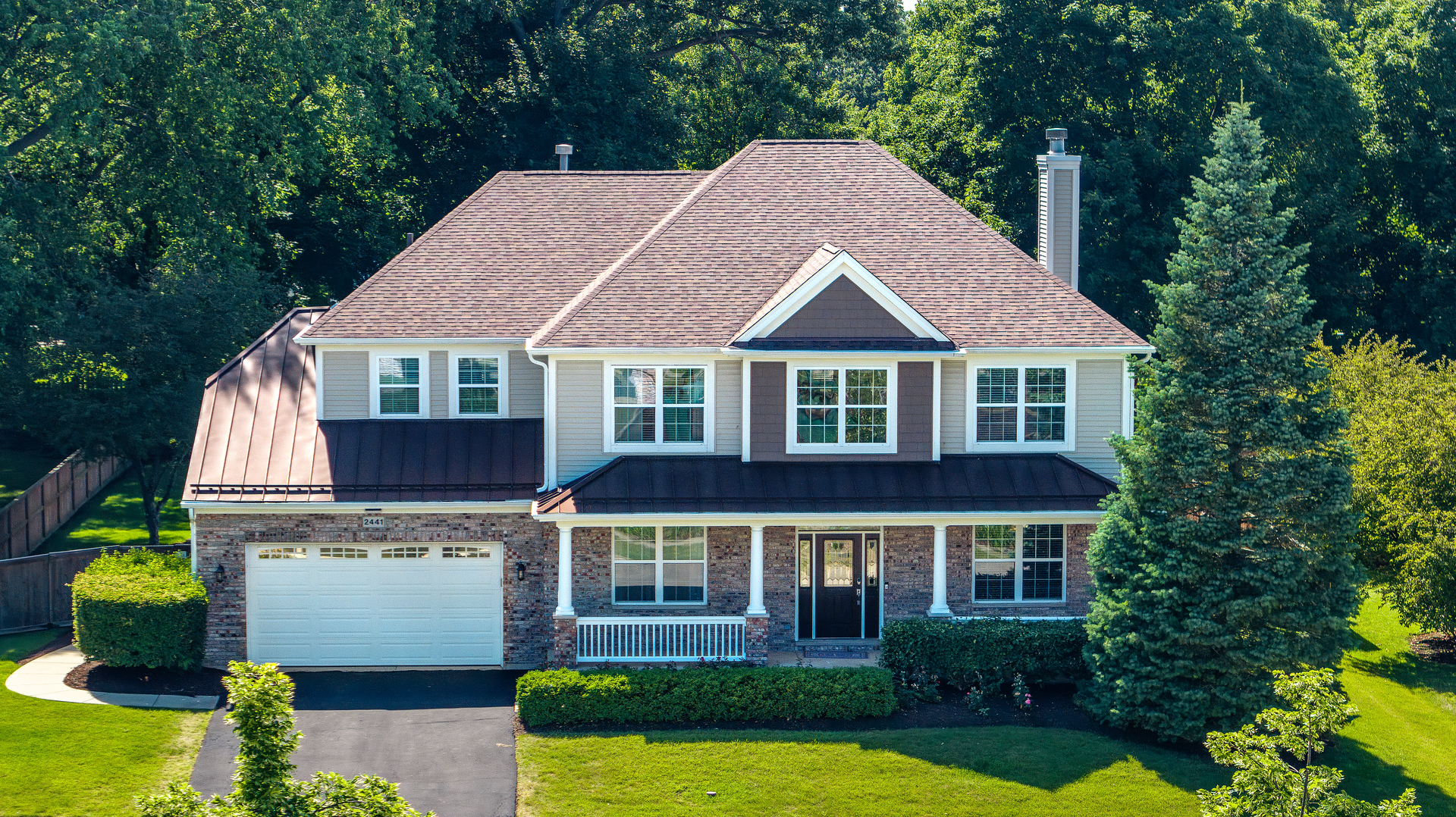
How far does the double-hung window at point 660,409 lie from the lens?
2448cm

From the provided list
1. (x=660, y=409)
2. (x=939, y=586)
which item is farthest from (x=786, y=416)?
(x=939, y=586)

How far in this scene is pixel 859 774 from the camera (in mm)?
19922

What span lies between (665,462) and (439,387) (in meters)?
4.54

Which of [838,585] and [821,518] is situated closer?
[821,518]

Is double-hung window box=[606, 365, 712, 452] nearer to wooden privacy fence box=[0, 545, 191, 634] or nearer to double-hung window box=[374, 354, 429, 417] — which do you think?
double-hung window box=[374, 354, 429, 417]

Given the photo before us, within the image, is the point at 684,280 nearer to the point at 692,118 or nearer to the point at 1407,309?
the point at 692,118

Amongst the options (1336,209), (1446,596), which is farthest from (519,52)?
(1446,596)

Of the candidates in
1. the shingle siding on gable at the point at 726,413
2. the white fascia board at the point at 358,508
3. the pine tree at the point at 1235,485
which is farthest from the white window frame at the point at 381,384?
the pine tree at the point at 1235,485

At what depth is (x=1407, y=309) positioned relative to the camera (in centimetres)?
4372

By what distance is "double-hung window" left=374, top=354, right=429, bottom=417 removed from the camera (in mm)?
25531

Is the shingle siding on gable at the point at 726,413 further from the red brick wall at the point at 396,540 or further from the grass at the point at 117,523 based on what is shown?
the grass at the point at 117,523

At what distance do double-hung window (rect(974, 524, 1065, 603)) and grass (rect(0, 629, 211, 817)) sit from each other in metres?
13.1

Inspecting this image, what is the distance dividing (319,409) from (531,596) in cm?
523

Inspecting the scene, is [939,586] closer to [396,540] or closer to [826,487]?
[826,487]
